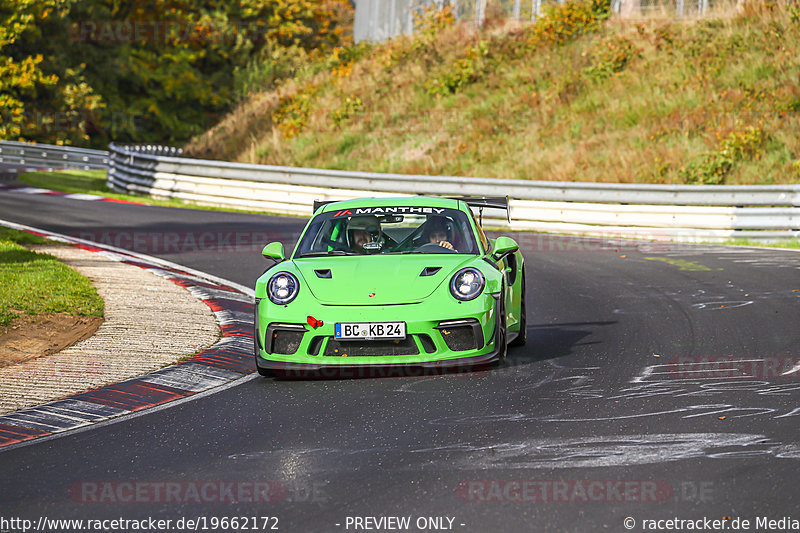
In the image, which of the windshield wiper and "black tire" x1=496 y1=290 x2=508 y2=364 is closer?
"black tire" x1=496 y1=290 x2=508 y2=364

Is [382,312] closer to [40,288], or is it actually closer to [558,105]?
[40,288]

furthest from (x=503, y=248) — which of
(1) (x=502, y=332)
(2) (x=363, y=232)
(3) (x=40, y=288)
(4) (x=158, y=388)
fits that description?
(3) (x=40, y=288)

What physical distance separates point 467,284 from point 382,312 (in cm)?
72

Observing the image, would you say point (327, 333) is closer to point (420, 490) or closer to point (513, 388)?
point (513, 388)

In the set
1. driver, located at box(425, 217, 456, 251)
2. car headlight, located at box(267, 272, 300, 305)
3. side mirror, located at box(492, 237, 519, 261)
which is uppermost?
driver, located at box(425, 217, 456, 251)

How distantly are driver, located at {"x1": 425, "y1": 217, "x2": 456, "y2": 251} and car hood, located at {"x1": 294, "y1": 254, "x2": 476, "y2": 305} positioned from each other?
17.7 inches

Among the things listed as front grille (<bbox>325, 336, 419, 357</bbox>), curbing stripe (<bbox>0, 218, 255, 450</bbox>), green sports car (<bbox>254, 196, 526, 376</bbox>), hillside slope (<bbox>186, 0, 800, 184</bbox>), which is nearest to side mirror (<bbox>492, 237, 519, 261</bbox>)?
green sports car (<bbox>254, 196, 526, 376</bbox>)

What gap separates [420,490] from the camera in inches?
207

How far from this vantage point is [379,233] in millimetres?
9391

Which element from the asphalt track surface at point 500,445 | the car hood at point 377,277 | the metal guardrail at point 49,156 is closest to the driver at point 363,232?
the car hood at point 377,277

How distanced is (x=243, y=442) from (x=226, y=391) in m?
1.66

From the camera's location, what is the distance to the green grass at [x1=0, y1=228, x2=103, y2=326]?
10.6 meters

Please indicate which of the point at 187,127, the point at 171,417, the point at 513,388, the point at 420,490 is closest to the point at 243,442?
the point at 171,417

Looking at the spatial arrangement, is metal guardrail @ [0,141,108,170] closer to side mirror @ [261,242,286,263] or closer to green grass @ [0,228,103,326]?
green grass @ [0,228,103,326]
